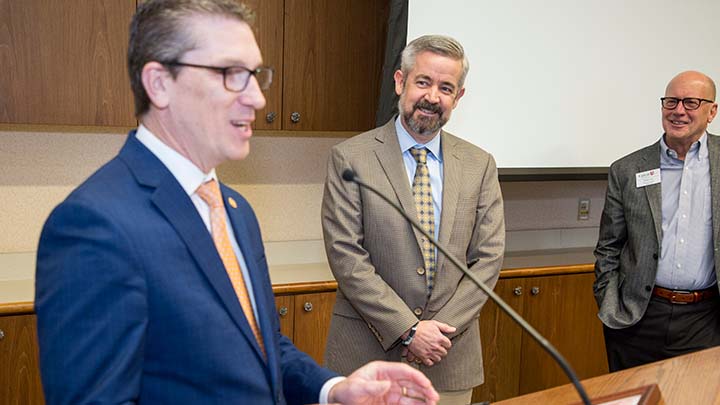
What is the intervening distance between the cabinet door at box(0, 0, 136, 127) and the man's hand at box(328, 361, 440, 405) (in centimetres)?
185

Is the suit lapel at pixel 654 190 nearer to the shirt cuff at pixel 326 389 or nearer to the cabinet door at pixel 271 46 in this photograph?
the cabinet door at pixel 271 46

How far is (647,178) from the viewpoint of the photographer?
111 inches

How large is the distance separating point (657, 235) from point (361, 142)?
48.4 inches

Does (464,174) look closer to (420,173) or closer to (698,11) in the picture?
(420,173)

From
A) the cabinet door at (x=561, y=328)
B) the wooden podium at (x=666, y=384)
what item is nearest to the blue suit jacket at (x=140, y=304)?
the wooden podium at (x=666, y=384)

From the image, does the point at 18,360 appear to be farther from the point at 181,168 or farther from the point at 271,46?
the point at 181,168

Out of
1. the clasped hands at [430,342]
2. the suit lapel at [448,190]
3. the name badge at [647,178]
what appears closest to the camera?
the clasped hands at [430,342]

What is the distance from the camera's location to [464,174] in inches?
91.7

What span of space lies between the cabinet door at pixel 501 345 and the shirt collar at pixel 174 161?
2295mm

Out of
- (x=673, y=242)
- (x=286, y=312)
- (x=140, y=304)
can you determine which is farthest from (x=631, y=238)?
(x=140, y=304)

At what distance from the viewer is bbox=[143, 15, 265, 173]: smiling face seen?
1.14 m

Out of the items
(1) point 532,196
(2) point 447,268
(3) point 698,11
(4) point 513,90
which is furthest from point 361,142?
(3) point 698,11

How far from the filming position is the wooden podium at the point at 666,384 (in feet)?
5.61

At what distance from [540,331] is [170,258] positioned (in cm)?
267
